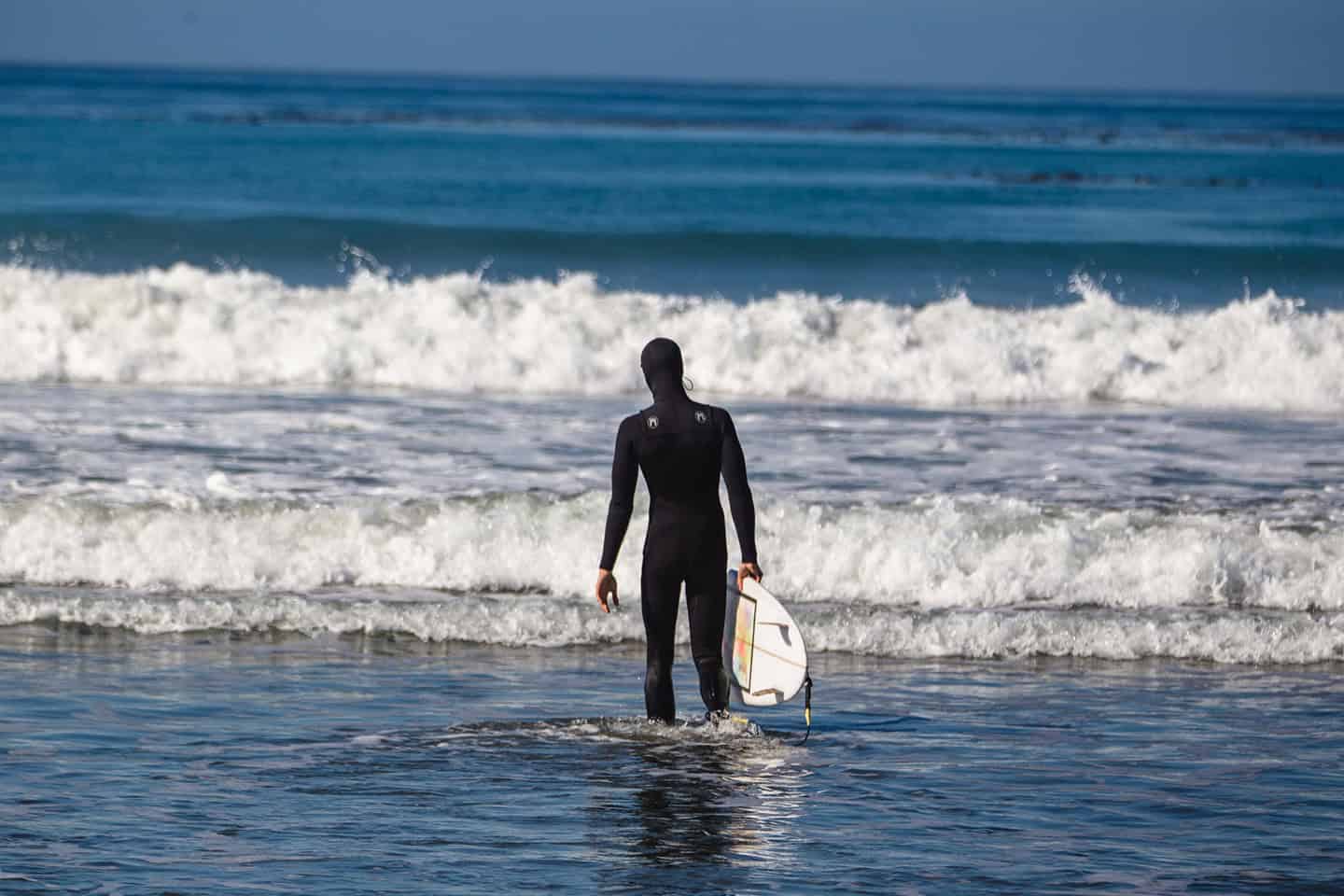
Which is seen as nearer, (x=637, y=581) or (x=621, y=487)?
(x=621, y=487)

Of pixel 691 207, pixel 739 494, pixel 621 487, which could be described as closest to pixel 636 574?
pixel 621 487

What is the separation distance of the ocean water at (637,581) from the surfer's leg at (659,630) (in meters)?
0.15

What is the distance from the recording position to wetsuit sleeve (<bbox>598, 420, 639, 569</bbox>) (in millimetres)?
8484

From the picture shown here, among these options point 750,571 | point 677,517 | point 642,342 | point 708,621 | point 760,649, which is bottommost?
point 760,649

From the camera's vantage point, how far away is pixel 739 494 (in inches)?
332

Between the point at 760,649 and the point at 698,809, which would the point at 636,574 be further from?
A: the point at 698,809

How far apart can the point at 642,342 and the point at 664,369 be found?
52.2 feet

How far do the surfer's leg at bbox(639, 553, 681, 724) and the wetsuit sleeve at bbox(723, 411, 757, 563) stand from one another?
0.40 metres

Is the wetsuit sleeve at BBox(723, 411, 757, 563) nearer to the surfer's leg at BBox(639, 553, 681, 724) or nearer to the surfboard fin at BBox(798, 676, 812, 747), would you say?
the surfer's leg at BBox(639, 553, 681, 724)

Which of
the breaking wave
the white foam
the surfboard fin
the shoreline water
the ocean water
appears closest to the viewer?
the shoreline water

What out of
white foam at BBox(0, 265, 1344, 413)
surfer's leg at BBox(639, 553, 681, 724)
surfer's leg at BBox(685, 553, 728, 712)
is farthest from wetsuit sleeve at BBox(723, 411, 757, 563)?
white foam at BBox(0, 265, 1344, 413)

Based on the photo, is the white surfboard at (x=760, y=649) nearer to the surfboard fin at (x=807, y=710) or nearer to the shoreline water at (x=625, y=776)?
the surfboard fin at (x=807, y=710)

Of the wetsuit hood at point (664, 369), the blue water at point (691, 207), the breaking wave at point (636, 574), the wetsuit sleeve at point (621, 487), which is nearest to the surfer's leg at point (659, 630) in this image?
the wetsuit sleeve at point (621, 487)

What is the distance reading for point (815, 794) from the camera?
7793 mm
